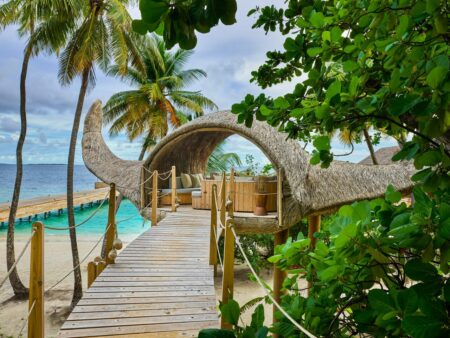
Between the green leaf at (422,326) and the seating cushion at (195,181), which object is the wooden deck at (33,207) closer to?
the seating cushion at (195,181)

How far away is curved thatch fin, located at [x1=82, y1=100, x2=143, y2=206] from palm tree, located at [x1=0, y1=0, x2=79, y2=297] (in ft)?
6.79

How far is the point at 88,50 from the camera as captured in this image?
404 inches

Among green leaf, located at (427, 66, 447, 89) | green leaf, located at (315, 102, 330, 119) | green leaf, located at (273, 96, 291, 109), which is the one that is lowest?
green leaf, located at (315, 102, 330, 119)

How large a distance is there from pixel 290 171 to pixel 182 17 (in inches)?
275

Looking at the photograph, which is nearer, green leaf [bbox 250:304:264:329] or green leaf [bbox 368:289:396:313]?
green leaf [bbox 368:289:396:313]

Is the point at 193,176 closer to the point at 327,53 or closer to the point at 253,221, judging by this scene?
the point at 253,221

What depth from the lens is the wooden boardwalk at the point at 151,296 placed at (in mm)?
2912

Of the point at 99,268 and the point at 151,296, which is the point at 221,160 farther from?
the point at 151,296

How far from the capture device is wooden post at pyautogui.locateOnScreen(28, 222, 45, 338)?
7.66ft

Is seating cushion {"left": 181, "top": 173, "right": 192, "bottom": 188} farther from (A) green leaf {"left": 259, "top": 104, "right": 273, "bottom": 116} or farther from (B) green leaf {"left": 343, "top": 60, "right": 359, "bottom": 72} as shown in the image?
(B) green leaf {"left": 343, "top": 60, "right": 359, "bottom": 72}

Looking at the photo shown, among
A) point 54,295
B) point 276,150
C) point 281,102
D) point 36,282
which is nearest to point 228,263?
point 36,282

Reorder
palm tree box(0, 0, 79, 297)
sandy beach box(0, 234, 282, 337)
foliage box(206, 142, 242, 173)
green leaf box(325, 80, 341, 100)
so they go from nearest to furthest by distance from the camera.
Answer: green leaf box(325, 80, 341, 100) → sandy beach box(0, 234, 282, 337) → palm tree box(0, 0, 79, 297) → foliage box(206, 142, 242, 173)

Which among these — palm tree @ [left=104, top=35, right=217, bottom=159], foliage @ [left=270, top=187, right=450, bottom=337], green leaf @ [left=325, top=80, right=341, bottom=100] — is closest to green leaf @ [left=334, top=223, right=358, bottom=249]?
foliage @ [left=270, top=187, right=450, bottom=337]

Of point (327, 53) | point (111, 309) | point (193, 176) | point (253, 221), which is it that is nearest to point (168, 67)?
point (193, 176)
